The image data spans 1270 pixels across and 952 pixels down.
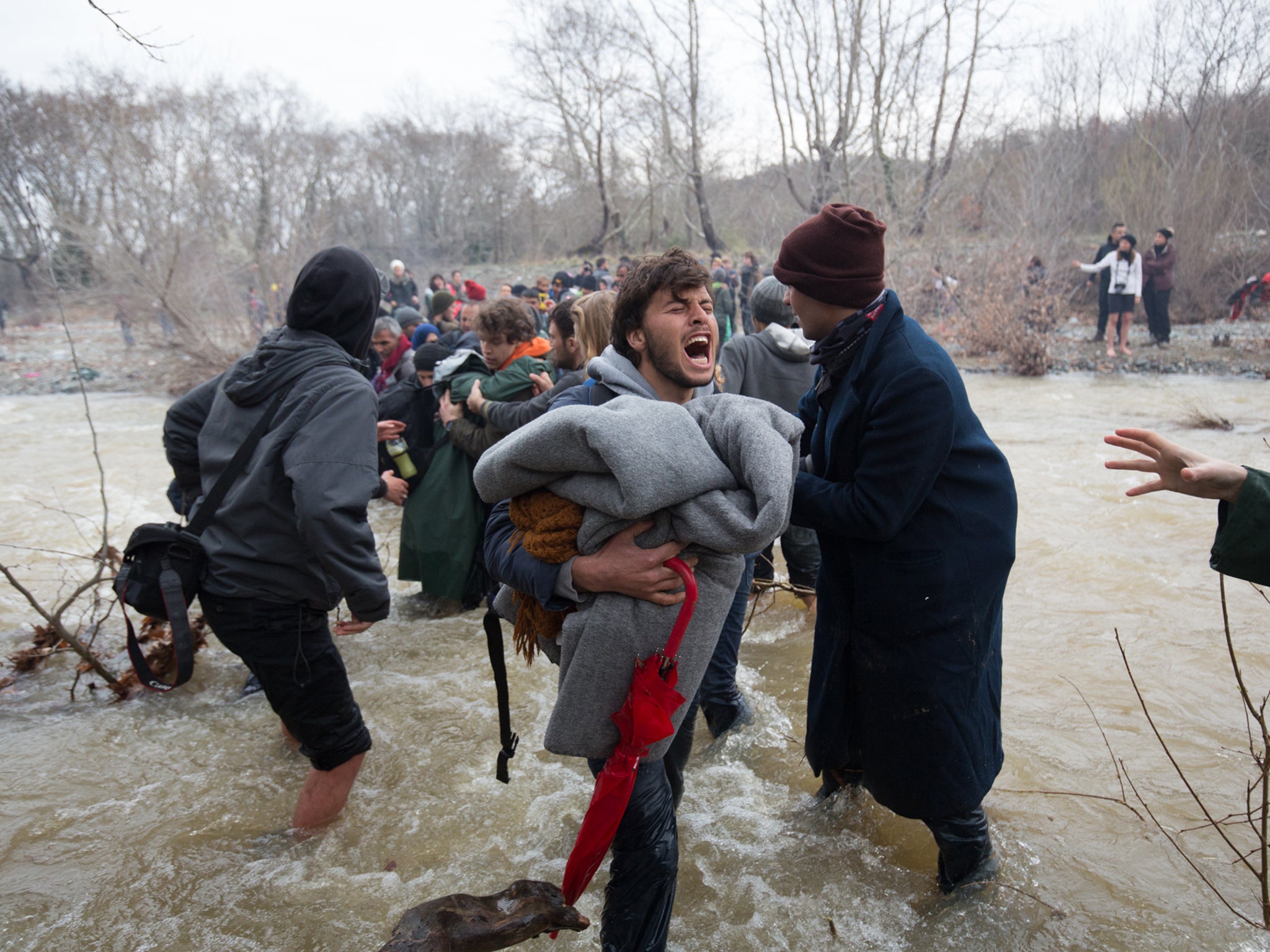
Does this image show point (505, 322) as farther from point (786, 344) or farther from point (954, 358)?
point (954, 358)

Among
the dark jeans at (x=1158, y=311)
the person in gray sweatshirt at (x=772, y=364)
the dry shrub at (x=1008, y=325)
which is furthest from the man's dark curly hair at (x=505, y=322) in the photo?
the dark jeans at (x=1158, y=311)

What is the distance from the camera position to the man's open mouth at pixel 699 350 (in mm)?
2080

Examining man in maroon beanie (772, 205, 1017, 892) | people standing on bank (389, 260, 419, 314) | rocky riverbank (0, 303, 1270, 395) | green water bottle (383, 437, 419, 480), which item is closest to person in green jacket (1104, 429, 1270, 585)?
man in maroon beanie (772, 205, 1017, 892)

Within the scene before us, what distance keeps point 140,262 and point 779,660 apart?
540 inches

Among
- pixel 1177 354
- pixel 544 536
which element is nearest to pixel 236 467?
pixel 544 536

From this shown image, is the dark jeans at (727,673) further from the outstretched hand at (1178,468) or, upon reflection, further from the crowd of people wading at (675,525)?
the outstretched hand at (1178,468)

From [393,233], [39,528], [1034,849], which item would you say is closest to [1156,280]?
[1034,849]

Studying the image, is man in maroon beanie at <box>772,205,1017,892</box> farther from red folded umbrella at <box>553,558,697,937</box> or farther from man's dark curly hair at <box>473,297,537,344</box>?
man's dark curly hair at <box>473,297,537,344</box>

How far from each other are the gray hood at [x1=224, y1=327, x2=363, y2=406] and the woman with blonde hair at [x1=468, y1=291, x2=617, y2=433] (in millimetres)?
1119

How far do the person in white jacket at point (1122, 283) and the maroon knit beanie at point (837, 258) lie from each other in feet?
38.5

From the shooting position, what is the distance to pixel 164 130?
13.7m

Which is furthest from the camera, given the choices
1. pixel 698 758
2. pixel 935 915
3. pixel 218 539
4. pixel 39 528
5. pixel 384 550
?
pixel 39 528

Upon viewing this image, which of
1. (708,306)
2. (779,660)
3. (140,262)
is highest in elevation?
(140,262)

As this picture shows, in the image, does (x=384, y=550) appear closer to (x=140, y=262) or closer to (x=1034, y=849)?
(x=1034, y=849)
